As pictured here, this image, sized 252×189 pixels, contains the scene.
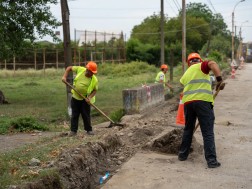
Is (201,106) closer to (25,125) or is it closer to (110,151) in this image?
(110,151)

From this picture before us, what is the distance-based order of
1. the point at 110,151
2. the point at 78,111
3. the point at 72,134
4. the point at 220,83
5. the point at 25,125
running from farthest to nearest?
1. the point at 25,125
2. the point at 78,111
3. the point at 72,134
4. the point at 110,151
5. the point at 220,83

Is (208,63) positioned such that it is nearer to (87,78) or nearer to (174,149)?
(174,149)

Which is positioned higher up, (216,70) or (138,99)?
(216,70)

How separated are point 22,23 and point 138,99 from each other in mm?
7193

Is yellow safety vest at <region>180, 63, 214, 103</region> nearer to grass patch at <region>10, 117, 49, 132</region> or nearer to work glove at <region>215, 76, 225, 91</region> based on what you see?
work glove at <region>215, 76, 225, 91</region>

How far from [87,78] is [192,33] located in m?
60.3

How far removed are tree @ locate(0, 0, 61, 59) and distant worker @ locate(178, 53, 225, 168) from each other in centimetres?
1086

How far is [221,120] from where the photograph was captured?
1279 cm

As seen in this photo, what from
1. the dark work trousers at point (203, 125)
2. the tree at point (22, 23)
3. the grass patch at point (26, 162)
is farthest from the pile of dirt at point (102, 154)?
the tree at point (22, 23)

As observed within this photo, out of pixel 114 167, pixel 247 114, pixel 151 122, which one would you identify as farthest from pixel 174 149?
pixel 247 114

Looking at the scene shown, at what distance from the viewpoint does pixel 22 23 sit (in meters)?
17.8

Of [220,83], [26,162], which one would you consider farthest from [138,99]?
[26,162]

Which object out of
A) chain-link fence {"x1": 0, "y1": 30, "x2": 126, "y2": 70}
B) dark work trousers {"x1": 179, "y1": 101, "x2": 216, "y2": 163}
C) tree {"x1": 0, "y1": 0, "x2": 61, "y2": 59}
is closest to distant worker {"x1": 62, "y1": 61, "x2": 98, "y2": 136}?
dark work trousers {"x1": 179, "y1": 101, "x2": 216, "y2": 163}

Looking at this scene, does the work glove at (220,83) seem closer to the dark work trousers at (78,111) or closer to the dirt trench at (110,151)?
the dirt trench at (110,151)
